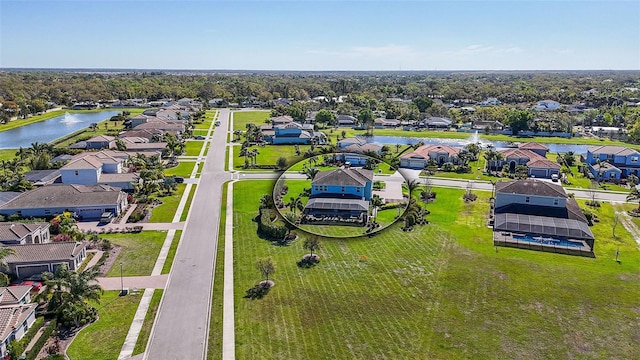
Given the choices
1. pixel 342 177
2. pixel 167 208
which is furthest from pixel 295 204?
pixel 167 208

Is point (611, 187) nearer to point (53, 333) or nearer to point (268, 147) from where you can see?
point (268, 147)

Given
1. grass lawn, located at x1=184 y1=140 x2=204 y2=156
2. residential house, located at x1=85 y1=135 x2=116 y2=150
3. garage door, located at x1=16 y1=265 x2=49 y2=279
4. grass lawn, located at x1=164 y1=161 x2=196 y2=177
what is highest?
residential house, located at x1=85 y1=135 x2=116 y2=150

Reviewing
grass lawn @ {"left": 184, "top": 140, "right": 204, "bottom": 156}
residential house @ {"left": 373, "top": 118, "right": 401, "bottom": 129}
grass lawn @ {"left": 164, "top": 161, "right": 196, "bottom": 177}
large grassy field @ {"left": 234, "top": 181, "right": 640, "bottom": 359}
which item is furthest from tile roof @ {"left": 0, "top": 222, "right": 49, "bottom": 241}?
residential house @ {"left": 373, "top": 118, "right": 401, "bottom": 129}

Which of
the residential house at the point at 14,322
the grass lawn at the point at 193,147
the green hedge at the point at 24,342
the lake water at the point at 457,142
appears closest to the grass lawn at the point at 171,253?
the green hedge at the point at 24,342

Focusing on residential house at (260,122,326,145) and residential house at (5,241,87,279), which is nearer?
residential house at (5,241,87,279)

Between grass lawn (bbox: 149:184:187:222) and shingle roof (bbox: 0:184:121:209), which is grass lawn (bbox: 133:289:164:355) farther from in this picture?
shingle roof (bbox: 0:184:121:209)

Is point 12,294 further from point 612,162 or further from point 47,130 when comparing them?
point 47,130

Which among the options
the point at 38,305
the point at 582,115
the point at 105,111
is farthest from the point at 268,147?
the point at 582,115
